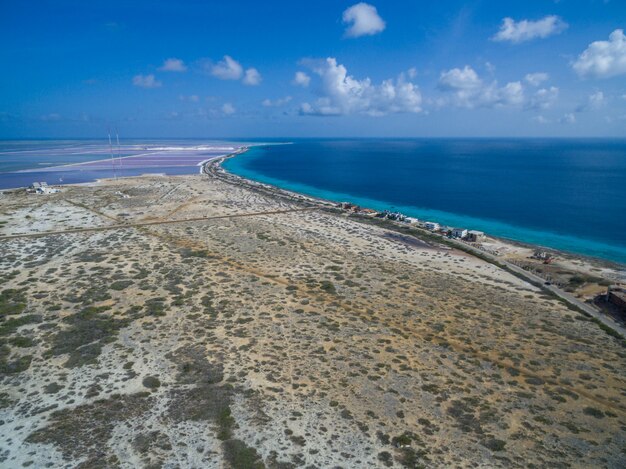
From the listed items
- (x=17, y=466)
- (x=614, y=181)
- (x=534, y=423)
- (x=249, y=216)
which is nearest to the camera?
(x=17, y=466)

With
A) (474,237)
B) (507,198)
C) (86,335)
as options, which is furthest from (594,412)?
(507,198)

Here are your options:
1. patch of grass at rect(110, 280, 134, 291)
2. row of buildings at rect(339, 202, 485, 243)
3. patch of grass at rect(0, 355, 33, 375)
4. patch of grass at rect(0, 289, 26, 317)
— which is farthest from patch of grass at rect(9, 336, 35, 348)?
row of buildings at rect(339, 202, 485, 243)

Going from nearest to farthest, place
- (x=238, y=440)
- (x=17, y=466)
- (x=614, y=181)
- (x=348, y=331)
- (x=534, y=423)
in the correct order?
(x=17, y=466)
(x=238, y=440)
(x=534, y=423)
(x=348, y=331)
(x=614, y=181)

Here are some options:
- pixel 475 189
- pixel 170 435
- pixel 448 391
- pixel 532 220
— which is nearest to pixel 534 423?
pixel 448 391

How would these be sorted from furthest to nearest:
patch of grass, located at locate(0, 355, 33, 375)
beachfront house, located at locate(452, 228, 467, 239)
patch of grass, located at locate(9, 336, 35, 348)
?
beachfront house, located at locate(452, 228, 467, 239) → patch of grass, located at locate(9, 336, 35, 348) → patch of grass, located at locate(0, 355, 33, 375)

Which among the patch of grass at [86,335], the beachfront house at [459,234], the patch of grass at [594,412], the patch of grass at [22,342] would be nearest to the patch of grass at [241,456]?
the patch of grass at [86,335]

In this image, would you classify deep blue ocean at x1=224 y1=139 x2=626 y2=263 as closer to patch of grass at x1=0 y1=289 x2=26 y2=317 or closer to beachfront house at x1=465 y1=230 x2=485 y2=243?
beachfront house at x1=465 y1=230 x2=485 y2=243

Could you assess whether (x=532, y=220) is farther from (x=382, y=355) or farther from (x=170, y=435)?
(x=170, y=435)

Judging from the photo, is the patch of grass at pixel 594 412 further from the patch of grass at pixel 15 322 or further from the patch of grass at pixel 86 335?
the patch of grass at pixel 15 322
